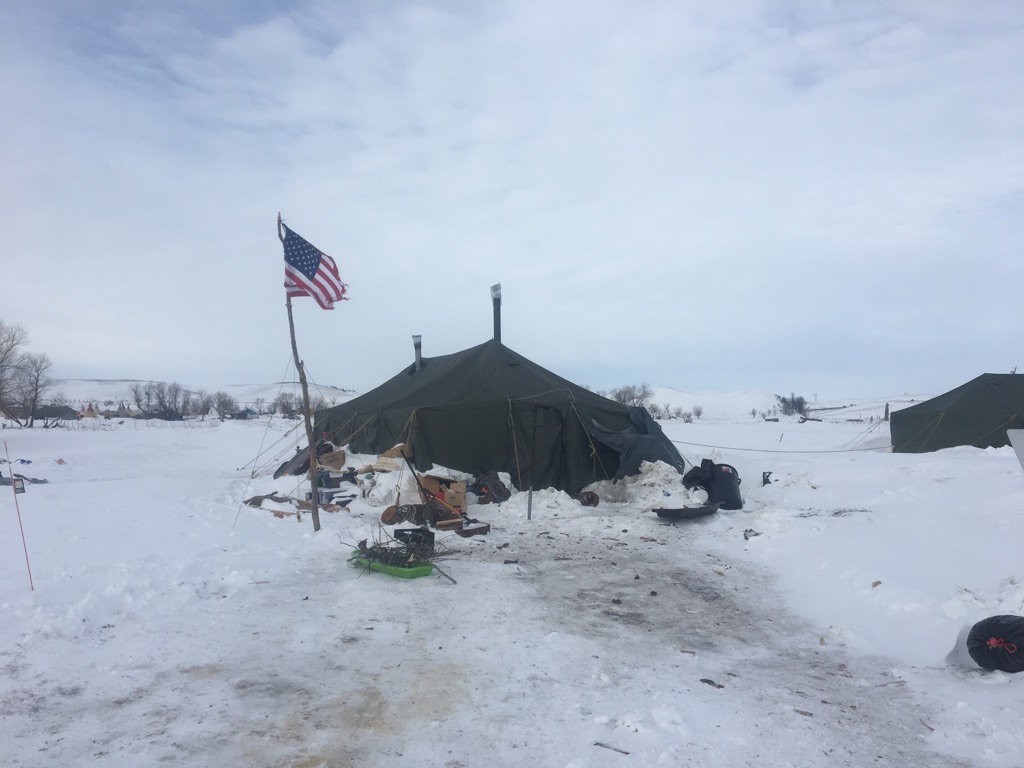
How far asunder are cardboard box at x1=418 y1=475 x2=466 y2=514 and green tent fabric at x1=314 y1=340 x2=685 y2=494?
1.44m

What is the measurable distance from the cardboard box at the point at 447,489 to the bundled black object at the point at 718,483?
4.87 m

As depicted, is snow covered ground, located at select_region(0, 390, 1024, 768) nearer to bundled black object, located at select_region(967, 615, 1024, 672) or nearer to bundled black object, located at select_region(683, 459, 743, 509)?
bundled black object, located at select_region(967, 615, 1024, 672)

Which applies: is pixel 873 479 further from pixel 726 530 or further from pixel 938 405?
pixel 938 405

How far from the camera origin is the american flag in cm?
996

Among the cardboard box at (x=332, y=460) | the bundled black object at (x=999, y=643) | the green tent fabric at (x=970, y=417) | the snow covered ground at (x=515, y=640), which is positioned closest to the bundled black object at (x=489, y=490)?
the snow covered ground at (x=515, y=640)

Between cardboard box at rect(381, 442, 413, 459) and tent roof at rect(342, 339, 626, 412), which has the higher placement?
tent roof at rect(342, 339, 626, 412)

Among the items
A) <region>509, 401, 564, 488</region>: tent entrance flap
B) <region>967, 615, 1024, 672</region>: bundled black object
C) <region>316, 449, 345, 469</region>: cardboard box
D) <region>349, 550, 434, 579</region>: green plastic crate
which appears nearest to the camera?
<region>967, 615, 1024, 672</region>: bundled black object

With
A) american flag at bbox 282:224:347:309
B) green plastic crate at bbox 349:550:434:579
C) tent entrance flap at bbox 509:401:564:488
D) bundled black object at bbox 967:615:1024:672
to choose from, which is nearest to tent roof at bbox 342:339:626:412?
tent entrance flap at bbox 509:401:564:488

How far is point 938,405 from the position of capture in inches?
805

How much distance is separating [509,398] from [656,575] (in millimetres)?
7274

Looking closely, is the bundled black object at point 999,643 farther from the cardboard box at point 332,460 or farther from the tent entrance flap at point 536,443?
the cardboard box at point 332,460

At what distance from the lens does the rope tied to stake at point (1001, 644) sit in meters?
4.60

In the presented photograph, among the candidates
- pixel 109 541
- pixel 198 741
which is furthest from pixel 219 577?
pixel 198 741

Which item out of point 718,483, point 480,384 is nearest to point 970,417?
point 718,483
